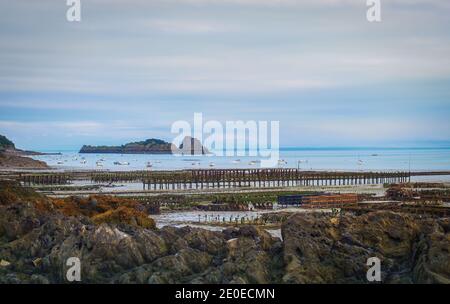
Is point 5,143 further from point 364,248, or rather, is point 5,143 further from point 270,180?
A: point 364,248

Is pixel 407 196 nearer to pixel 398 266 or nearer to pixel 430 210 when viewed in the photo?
pixel 430 210

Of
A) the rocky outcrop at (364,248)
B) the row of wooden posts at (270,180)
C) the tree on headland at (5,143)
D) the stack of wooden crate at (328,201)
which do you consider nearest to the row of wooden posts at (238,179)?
the row of wooden posts at (270,180)

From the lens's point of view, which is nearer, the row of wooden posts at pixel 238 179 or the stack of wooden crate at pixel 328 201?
the stack of wooden crate at pixel 328 201

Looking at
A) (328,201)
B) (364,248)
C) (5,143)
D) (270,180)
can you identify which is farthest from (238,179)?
(5,143)

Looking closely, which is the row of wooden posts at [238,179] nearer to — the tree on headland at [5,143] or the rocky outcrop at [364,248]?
the rocky outcrop at [364,248]

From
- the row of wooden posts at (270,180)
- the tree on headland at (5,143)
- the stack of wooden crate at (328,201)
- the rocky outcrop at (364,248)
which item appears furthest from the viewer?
the tree on headland at (5,143)

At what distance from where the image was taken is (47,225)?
2288 centimetres

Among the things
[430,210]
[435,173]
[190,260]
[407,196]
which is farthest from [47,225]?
[435,173]

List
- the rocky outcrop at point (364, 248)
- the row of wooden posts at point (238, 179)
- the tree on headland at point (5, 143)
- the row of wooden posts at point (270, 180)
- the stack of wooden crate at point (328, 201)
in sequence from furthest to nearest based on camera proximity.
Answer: the tree on headland at point (5, 143), the row of wooden posts at point (238, 179), the row of wooden posts at point (270, 180), the stack of wooden crate at point (328, 201), the rocky outcrop at point (364, 248)

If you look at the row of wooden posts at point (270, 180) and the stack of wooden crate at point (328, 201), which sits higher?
A: the stack of wooden crate at point (328, 201)

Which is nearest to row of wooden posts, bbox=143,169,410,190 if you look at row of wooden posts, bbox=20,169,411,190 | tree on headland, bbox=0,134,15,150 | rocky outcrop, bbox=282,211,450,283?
row of wooden posts, bbox=20,169,411,190

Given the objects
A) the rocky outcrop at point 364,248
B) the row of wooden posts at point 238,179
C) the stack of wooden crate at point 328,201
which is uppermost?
the rocky outcrop at point 364,248

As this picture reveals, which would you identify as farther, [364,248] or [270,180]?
[270,180]
